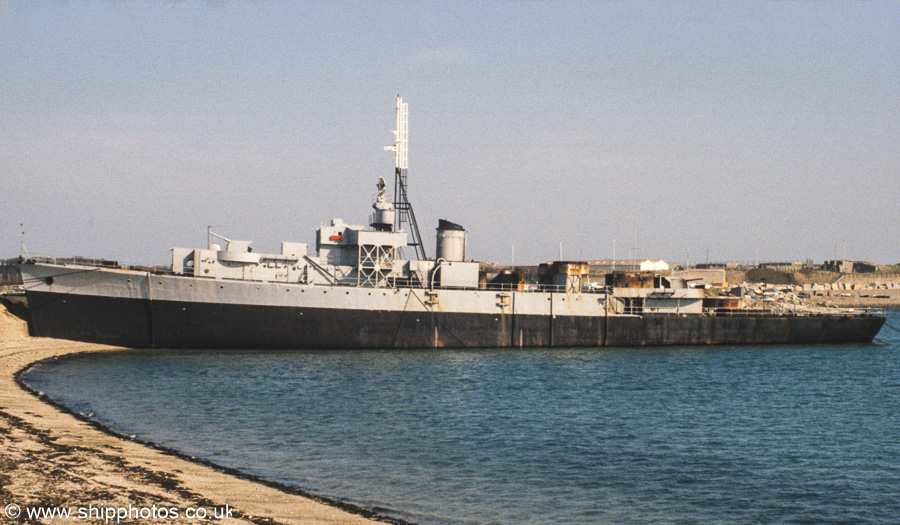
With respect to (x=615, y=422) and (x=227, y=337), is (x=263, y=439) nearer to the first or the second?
(x=615, y=422)

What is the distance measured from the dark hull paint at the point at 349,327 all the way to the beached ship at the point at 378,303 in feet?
0.21

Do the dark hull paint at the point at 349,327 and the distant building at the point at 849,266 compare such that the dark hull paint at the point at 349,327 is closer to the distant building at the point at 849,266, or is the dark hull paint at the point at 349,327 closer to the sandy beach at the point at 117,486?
the sandy beach at the point at 117,486

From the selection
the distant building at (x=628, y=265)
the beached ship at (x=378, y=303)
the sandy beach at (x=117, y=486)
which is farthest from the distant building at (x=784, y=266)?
the sandy beach at (x=117, y=486)

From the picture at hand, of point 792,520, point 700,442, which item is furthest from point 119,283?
point 792,520

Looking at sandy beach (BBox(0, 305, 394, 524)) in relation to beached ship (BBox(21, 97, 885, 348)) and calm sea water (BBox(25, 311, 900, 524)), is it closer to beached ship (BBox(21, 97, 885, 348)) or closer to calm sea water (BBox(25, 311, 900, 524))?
calm sea water (BBox(25, 311, 900, 524))

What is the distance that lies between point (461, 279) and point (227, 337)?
14332mm

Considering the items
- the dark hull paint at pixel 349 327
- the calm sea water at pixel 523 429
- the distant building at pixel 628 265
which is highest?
the distant building at pixel 628 265

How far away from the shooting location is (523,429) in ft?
74.3

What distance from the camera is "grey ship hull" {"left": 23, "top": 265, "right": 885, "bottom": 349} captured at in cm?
3594

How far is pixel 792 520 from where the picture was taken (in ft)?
47.9

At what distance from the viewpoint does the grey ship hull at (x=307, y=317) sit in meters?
35.9

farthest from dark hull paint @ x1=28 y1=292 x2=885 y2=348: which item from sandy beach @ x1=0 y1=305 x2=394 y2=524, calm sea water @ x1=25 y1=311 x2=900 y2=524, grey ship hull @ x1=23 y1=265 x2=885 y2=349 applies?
sandy beach @ x1=0 y1=305 x2=394 y2=524

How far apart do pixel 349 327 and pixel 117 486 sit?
2621 cm

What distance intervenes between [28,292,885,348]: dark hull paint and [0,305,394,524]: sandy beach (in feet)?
57.3
